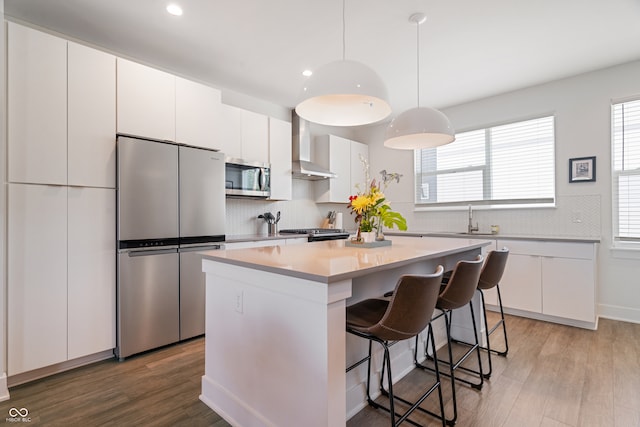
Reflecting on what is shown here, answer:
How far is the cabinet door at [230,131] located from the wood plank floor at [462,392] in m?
2.08

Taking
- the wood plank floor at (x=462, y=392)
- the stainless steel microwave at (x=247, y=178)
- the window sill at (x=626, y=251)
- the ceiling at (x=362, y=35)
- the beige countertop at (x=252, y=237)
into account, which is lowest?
the wood plank floor at (x=462, y=392)

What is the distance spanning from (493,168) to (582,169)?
0.94m

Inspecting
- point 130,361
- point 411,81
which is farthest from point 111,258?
point 411,81

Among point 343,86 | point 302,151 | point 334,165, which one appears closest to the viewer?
point 343,86

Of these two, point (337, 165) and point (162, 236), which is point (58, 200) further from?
point (337, 165)

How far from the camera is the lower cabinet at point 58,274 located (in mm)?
2090

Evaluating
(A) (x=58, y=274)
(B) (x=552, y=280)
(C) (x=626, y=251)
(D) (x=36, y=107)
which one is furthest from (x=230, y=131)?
(C) (x=626, y=251)

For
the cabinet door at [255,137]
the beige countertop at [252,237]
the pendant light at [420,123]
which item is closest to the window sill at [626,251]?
the pendant light at [420,123]

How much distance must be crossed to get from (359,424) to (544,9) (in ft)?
10.5

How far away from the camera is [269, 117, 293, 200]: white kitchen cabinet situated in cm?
403

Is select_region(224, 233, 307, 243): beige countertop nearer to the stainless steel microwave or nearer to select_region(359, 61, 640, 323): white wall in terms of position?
the stainless steel microwave

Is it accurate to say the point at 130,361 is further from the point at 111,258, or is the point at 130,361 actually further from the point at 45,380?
the point at 111,258

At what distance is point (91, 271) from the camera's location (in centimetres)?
241

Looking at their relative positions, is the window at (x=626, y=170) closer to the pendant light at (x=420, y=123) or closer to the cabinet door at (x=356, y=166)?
the pendant light at (x=420, y=123)
